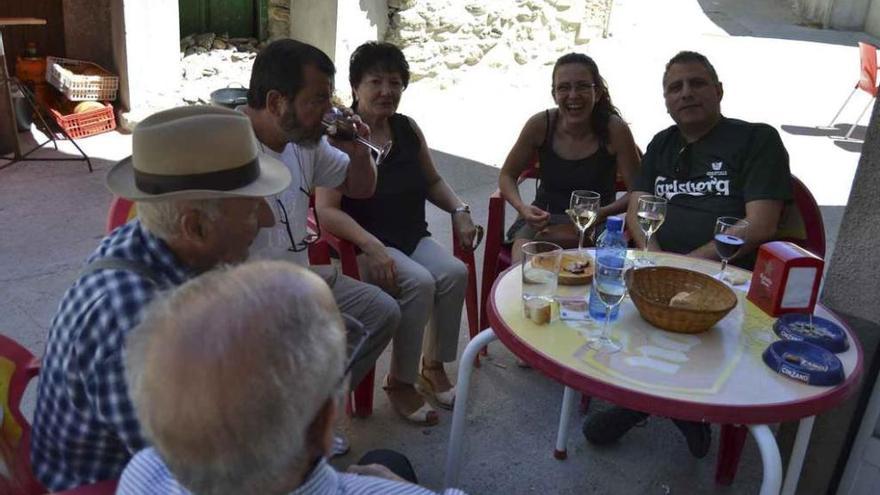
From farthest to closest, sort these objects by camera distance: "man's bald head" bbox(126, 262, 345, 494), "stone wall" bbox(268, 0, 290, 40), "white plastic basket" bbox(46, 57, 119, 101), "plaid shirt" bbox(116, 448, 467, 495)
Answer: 1. "stone wall" bbox(268, 0, 290, 40)
2. "white plastic basket" bbox(46, 57, 119, 101)
3. "plaid shirt" bbox(116, 448, 467, 495)
4. "man's bald head" bbox(126, 262, 345, 494)

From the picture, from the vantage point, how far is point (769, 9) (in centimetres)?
1591

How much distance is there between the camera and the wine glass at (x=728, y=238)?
7.67 ft

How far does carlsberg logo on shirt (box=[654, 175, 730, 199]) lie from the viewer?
2.96 meters

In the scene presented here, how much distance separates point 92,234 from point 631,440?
10.4 feet

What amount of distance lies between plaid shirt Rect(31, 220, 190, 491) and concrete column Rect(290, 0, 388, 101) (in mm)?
5763

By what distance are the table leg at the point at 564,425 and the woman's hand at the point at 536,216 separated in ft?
2.62

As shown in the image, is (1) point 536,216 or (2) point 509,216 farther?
(2) point 509,216

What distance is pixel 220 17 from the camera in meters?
7.71

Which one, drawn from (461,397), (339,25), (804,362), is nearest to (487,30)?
(339,25)

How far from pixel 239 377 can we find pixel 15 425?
3.51 feet

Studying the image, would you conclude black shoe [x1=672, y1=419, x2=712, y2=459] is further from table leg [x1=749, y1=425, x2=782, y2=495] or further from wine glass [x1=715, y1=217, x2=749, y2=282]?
table leg [x1=749, y1=425, x2=782, y2=495]

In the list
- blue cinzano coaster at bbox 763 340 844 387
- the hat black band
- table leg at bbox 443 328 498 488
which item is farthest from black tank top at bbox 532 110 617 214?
the hat black band

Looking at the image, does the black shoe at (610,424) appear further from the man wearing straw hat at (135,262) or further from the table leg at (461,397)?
the man wearing straw hat at (135,262)

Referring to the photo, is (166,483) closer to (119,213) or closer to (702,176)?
(119,213)
